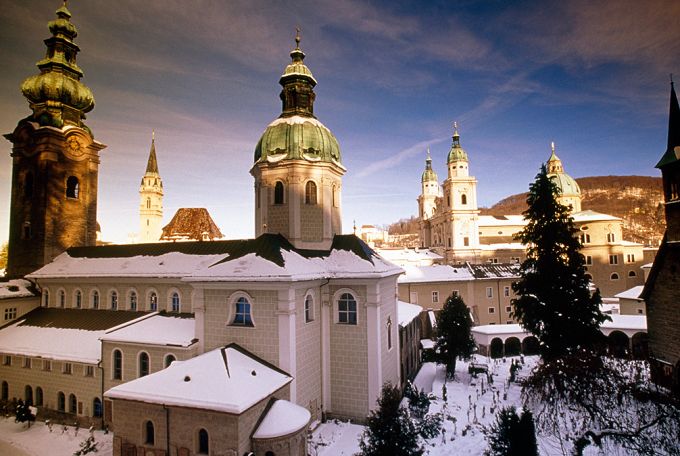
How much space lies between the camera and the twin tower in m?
19.5

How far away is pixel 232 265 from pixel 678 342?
821 inches

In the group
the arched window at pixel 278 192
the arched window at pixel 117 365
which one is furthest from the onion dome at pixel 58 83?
the arched window at pixel 278 192

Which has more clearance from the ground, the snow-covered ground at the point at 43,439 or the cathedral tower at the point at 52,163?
the cathedral tower at the point at 52,163

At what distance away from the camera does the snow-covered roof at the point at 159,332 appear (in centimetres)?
1734

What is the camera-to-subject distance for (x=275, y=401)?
44.7ft

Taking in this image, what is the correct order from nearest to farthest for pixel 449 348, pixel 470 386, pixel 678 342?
pixel 678 342
pixel 470 386
pixel 449 348

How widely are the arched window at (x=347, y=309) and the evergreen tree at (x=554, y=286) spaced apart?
9146 mm

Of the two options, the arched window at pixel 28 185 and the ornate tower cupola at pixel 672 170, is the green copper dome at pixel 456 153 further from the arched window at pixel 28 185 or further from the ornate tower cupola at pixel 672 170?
the arched window at pixel 28 185

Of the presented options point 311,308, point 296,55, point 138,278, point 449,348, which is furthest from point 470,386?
point 296,55

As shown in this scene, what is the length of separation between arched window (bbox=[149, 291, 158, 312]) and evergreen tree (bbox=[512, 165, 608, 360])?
1973 centimetres

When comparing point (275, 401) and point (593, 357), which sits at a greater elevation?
point (593, 357)

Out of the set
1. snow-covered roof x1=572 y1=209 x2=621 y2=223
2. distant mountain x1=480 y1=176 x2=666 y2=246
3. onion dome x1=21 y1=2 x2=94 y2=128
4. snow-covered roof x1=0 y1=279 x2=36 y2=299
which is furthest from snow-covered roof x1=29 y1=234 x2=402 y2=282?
distant mountain x1=480 y1=176 x2=666 y2=246

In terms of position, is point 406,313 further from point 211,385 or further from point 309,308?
point 211,385

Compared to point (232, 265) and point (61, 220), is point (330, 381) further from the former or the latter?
point (61, 220)
